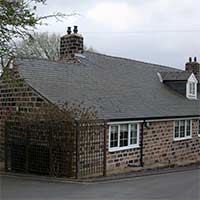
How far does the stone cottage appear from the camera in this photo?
1791 cm

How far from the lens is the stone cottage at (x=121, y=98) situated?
1791 centimetres

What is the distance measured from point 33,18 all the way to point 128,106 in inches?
437

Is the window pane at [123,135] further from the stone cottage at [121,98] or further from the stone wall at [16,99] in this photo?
the stone wall at [16,99]

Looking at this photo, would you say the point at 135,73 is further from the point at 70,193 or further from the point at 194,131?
the point at 70,193

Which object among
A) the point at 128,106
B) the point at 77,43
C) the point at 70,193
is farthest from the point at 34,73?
the point at 70,193

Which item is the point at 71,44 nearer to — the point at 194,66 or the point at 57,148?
the point at 57,148

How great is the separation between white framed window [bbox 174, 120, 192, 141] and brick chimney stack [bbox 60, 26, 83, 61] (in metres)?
7.12

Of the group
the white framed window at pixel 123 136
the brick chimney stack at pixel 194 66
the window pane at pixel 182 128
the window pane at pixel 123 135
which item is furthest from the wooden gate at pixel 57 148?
the brick chimney stack at pixel 194 66

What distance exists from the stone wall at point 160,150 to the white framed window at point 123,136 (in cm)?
23

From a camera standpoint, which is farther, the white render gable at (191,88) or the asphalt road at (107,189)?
the white render gable at (191,88)

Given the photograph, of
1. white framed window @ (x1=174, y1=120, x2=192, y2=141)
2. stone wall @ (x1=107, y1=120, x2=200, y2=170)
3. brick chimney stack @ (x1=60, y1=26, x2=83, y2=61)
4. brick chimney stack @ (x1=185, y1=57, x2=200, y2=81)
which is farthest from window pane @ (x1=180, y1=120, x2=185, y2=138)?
brick chimney stack @ (x1=185, y1=57, x2=200, y2=81)

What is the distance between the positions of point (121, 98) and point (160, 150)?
3.53 metres

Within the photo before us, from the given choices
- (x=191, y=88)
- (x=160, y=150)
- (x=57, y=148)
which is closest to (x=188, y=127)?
(x=160, y=150)

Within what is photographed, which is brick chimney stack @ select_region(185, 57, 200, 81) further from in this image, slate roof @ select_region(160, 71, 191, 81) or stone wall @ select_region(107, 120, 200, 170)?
stone wall @ select_region(107, 120, 200, 170)
